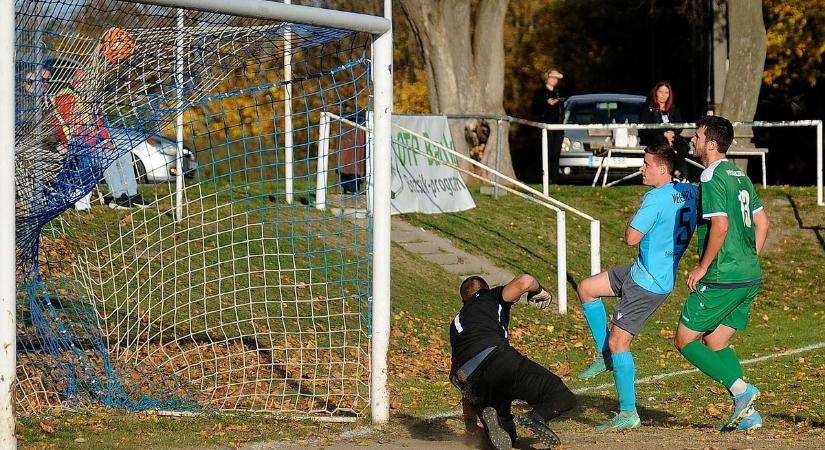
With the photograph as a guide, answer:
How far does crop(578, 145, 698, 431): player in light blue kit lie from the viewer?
811 cm

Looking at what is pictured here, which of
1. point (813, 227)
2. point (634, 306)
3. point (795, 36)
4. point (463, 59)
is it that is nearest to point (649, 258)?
point (634, 306)

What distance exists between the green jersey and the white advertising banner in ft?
28.1

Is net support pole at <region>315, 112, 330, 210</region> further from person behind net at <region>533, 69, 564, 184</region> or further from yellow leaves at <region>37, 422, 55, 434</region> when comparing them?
person behind net at <region>533, 69, 564, 184</region>

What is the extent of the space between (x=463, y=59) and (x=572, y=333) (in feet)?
31.6

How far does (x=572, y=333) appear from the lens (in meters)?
13.4

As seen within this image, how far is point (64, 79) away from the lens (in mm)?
8172

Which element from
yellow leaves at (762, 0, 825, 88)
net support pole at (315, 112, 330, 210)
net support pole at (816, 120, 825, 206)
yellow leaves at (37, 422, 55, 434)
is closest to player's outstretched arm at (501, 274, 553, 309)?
yellow leaves at (37, 422, 55, 434)

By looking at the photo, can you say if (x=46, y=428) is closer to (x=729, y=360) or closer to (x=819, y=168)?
(x=729, y=360)

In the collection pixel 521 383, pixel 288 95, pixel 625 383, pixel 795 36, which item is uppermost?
pixel 795 36

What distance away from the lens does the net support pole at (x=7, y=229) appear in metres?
6.71

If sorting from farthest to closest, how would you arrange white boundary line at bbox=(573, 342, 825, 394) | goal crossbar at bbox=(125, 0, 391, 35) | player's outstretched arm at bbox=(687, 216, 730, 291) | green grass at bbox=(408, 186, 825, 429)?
white boundary line at bbox=(573, 342, 825, 394) < green grass at bbox=(408, 186, 825, 429) < player's outstretched arm at bbox=(687, 216, 730, 291) < goal crossbar at bbox=(125, 0, 391, 35)

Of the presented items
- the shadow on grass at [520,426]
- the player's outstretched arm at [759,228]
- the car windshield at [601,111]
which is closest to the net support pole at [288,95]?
the shadow on grass at [520,426]

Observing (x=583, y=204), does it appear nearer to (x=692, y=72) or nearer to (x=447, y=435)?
(x=447, y=435)

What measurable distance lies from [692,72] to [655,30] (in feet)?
6.55
